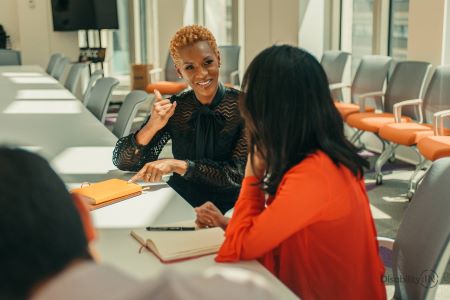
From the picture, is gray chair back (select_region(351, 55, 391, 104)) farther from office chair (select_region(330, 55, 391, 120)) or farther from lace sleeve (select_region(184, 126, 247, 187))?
lace sleeve (select_region(184, 126, 247, 187))

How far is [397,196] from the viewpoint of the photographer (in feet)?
14.7

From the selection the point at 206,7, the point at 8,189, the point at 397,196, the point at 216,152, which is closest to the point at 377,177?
the point at 397,196

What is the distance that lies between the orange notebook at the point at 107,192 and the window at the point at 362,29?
15.8 ft

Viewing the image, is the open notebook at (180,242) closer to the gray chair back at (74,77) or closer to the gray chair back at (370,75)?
the gray chair back at (370,75)

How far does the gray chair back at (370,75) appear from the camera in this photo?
5.41m

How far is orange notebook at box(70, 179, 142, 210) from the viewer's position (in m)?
2.00

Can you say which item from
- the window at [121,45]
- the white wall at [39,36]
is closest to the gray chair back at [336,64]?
the window at [121,45]

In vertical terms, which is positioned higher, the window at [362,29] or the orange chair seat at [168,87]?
the window at [362,29]

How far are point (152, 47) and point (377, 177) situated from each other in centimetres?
574

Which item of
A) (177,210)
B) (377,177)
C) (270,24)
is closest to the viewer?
(177,210)

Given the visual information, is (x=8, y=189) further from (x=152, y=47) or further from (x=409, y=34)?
(x=152, y=47)

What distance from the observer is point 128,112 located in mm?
3299

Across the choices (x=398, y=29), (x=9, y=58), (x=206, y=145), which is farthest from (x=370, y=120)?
(x=9, y=58)

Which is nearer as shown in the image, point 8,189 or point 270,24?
point 8,189
